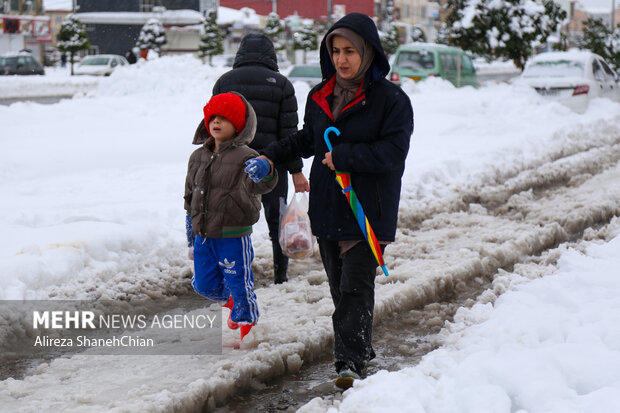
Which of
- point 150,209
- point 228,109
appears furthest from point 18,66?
point 228,109

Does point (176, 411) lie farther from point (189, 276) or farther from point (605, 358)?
point (189, 276)

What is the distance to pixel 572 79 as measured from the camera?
18.2 m

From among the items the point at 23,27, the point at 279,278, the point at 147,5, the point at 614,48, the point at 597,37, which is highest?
the point at 147,5

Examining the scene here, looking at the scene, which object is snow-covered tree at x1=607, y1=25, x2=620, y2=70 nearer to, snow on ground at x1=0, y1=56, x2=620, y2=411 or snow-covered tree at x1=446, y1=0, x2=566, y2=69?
snow-covered tree at x1=446, y1=0, x2=566, y2=69

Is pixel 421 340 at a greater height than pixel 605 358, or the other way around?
pixel 605 358

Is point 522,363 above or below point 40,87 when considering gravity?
below

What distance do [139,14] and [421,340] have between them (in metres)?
57.6

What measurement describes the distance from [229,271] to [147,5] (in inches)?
2310

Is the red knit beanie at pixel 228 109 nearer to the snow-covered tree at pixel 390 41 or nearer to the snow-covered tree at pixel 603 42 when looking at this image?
the snow-covered tree at pixel 603 42

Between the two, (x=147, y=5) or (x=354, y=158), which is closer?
(x=354, y=158)

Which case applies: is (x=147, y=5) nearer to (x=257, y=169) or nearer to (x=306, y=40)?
(x=306, y=40)

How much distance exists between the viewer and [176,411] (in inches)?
144

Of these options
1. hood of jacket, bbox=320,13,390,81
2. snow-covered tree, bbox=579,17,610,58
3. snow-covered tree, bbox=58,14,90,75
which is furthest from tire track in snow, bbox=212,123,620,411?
snow-covered tree, bbox=58,14,90,75

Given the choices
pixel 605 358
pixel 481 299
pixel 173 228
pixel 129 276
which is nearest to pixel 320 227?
pixel 605 358
